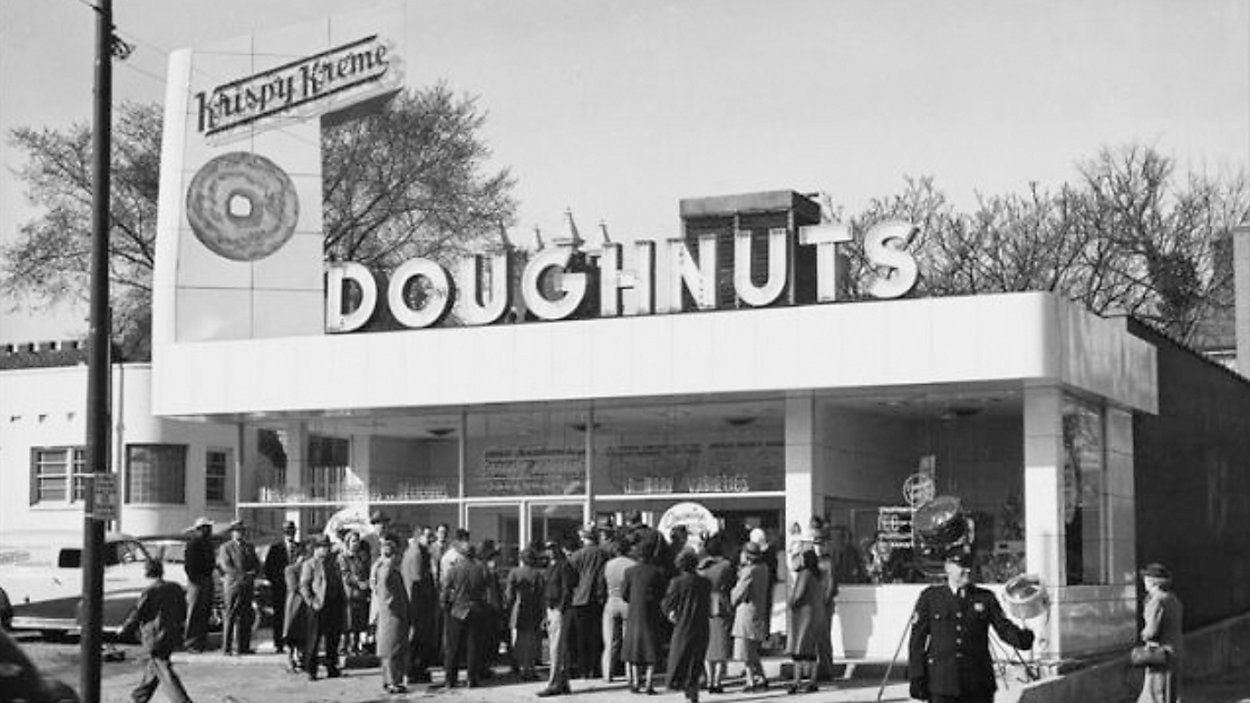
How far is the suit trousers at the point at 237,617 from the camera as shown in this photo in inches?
998

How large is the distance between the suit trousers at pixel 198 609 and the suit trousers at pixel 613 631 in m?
5.93

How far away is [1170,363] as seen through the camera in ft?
99.3

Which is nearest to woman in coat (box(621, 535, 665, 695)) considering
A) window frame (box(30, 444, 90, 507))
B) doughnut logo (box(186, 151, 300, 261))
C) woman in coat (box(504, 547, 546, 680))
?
woman in coat (box(504, 547, 546, 680))

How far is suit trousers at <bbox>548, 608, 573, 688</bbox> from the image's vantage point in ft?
71.5

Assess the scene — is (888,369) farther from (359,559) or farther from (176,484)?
(176,484)

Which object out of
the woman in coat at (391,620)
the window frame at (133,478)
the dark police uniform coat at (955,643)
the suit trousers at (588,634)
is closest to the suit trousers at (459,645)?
the woman in coat at (391,620)

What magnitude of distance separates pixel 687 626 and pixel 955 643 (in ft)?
21.9

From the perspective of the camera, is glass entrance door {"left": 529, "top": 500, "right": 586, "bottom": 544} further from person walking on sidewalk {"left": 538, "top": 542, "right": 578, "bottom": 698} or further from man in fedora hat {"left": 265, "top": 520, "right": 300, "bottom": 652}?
person walking on sidewalk {"left": 538, "top": 542, "right": 578, "bottom": 698}

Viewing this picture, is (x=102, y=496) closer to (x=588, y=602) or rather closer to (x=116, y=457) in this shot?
(x=588, y=602)

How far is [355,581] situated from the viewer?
2475 centimetres

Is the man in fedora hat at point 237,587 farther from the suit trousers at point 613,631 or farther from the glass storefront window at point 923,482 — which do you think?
the glass storefront window at point 923,482

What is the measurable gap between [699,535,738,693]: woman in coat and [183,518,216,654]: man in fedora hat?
6.76m

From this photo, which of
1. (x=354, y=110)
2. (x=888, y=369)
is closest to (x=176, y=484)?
(x=354, y=110)

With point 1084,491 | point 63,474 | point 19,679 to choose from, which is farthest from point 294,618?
point 63,474
